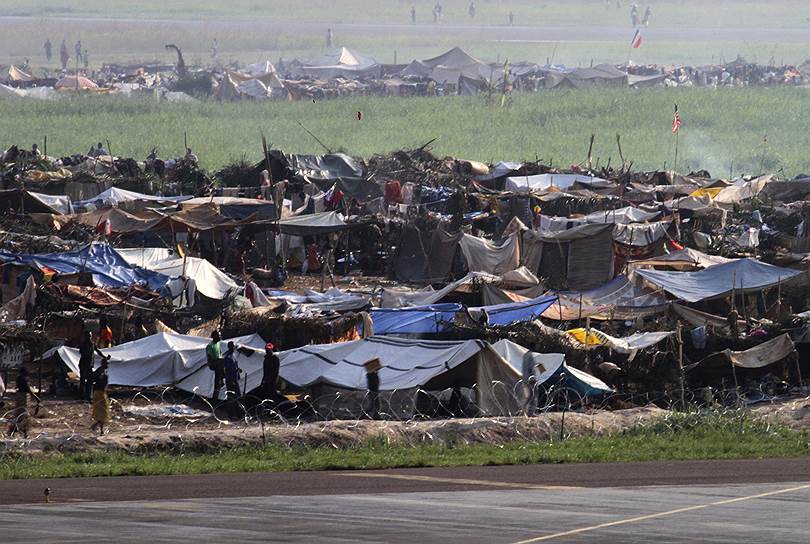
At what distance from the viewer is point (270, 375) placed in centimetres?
2386

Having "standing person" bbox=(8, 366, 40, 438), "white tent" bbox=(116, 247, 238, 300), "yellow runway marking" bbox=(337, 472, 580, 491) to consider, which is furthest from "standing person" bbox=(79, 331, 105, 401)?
"yellow runway marking" bbox=(337, 472, 580, 491)

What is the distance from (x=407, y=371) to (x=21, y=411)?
5581 mm

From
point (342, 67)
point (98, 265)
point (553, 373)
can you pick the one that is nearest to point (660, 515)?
point (553, 373)

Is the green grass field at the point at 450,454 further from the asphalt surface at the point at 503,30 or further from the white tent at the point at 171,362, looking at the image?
the asphalt surface at the point at 503,30

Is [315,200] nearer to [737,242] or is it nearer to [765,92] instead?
[737,242]

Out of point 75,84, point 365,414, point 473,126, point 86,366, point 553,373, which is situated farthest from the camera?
point 75,84

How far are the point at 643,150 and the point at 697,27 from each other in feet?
301

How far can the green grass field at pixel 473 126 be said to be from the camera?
229 ft

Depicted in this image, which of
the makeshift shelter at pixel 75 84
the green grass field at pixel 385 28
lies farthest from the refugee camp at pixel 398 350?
the green grass field at pixel 385 28

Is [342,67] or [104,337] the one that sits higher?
[104,337]

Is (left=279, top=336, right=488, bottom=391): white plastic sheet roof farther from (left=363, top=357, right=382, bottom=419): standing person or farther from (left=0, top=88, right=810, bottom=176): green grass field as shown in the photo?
(left=0, top=88, right=810, bottom=176): green grass field

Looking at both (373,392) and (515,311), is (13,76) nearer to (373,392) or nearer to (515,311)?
(515,311)

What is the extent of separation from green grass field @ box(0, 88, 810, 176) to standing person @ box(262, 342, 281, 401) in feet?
130

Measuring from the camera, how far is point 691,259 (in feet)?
109
